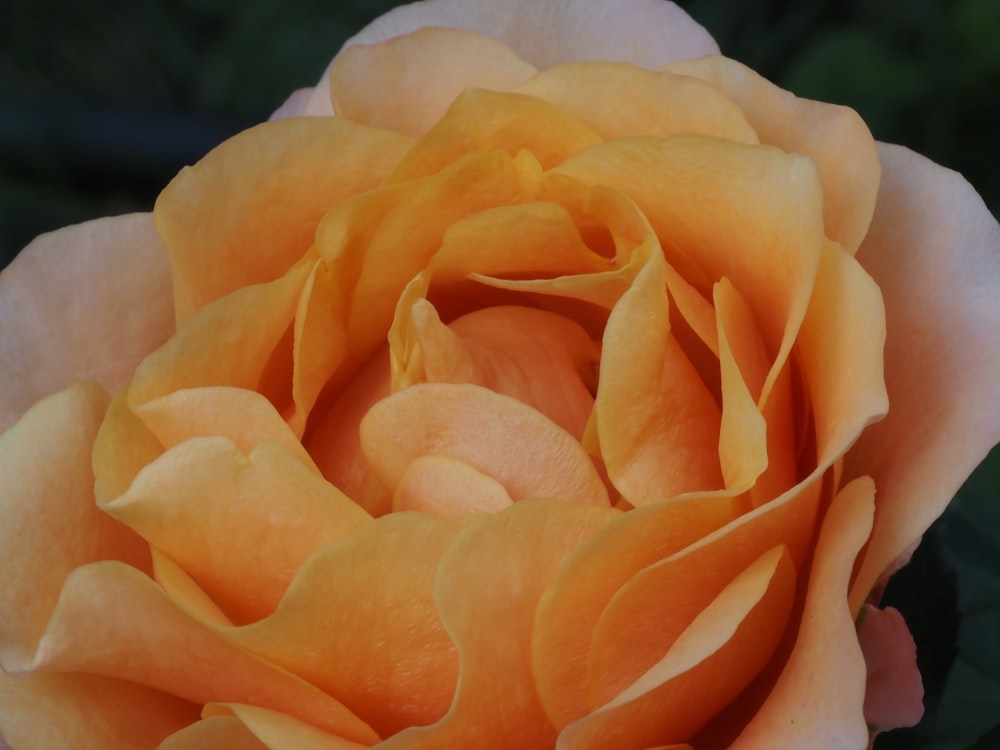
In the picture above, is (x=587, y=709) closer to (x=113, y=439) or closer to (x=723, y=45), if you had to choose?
(x=113, y=439)

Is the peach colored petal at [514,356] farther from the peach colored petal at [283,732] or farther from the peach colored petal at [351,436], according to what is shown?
the peach colored petal at [283,732]

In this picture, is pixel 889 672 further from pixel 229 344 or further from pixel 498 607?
pixel 229 344

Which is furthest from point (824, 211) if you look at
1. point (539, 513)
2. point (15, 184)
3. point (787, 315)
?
point (15, 184)

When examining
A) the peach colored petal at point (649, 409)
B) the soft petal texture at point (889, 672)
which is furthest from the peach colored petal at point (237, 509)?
the soft petal texture at point (889, 672)

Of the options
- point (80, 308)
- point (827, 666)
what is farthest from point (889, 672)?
point (80, 308)

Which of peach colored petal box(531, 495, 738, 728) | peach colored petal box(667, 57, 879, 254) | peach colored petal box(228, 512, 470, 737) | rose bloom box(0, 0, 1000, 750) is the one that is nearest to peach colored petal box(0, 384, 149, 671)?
rose bloom box(0, 0, 1000, 750)

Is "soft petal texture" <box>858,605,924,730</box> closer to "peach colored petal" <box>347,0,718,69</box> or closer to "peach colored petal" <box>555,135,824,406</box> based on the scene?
"peach colored petal" <box>555,135,824,406</box>
